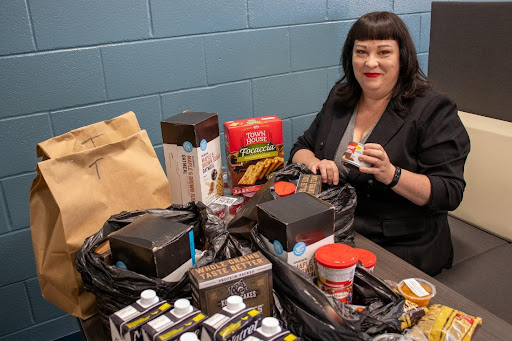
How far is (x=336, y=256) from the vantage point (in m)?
1.00

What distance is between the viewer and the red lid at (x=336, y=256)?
38.5 inches

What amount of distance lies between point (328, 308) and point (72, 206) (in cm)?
70

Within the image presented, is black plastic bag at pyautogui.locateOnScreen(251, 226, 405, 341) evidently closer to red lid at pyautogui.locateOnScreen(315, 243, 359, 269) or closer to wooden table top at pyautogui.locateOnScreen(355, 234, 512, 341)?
red lid at pyautogui.locateOnScreen(315, 243, 359, 269)

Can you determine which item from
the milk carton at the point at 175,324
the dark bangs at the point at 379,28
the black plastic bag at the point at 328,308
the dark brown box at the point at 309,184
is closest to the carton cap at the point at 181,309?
the milk carton at the point at 175,324

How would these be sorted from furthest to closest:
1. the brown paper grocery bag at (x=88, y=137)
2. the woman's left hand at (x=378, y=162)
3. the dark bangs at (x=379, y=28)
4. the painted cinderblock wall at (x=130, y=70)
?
the painted cinderblock wall at (x=130, y=70)
the dark bangs at (x=379, y=28)
the woman's left hand at (x=378, y=162)
the brown paper grocery bag at (x=88, y=137)

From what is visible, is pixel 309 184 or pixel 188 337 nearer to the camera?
pixel 188 337

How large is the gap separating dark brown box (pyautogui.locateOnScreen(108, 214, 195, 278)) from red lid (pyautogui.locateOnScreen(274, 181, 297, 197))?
0.37m

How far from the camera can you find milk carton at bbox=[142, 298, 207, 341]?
0.80 meters

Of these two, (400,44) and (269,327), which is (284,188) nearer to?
(269,327)

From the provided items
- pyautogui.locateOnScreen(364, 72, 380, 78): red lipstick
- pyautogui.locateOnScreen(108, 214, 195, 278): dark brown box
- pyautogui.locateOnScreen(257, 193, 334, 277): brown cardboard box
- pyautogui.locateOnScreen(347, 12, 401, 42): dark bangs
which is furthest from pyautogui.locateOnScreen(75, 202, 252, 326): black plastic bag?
pyautogui.locateOnScreen(347, 12, 401, 42): dark bangs

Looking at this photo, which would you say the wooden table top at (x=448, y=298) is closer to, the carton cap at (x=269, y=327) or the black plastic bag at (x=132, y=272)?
the black plastic bag at (x=132, y=272)

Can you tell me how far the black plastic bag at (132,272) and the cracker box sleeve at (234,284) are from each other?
3.8 inches

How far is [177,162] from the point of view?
1.43 m

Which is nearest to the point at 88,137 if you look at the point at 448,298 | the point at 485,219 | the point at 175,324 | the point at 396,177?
the point at 175,324
